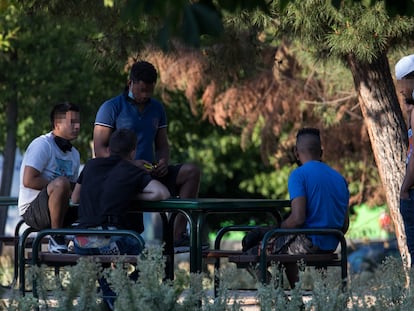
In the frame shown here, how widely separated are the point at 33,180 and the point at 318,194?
183 centimetres

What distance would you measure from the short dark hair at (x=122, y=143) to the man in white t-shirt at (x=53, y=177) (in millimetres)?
457

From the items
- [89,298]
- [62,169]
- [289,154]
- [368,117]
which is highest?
[289,154]

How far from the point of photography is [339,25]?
8.77m

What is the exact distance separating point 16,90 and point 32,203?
31.5 ft

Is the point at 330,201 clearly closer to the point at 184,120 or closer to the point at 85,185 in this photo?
the point at 85,185

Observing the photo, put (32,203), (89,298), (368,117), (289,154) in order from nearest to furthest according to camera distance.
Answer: (89,298)
(32,203)
(368,117)
(289,154)

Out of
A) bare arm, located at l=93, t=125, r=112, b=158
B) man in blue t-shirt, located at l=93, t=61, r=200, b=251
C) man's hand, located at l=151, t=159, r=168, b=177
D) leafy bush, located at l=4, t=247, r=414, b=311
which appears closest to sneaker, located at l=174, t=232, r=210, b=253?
man in blue t-shirt, located at l=93, t=61, r=200, b=251

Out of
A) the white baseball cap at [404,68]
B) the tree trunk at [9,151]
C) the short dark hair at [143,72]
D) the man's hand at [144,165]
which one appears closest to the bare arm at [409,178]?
the white baseball cap at [404,68]

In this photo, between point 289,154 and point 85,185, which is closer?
point 85,185

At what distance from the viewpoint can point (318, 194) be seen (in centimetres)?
729

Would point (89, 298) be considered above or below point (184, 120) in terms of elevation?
below

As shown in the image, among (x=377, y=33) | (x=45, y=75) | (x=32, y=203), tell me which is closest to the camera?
(x=32, y=203)

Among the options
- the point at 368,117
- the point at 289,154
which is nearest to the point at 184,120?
the point at 289,154

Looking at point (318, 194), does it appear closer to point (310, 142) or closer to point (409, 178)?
point (310, 142)
